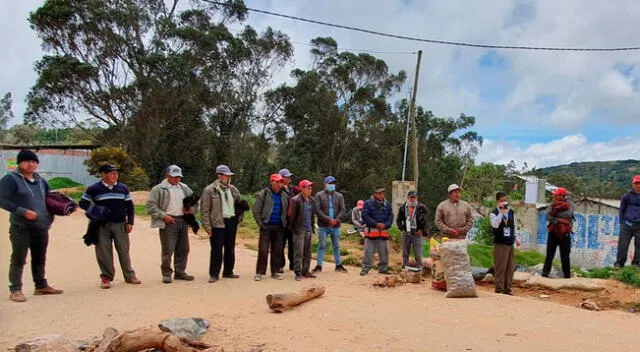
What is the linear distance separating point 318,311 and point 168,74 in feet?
94.5

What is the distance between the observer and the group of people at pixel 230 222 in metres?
7.04

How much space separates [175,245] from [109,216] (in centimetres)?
119

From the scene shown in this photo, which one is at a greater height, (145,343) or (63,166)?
(63,166)

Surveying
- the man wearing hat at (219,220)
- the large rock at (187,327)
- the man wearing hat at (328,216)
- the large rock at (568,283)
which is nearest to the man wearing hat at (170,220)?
the man wearing hat at (219,220)

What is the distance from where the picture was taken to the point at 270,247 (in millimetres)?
9289

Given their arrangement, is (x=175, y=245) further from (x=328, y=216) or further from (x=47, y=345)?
(x=47, y=345)

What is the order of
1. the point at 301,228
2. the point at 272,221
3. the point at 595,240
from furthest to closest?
the point at 595,240
the point at 301,228
the point at 272,221

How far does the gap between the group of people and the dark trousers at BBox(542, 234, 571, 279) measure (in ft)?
0.06

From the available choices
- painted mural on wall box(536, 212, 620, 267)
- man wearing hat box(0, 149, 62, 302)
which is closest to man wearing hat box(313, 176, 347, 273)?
man wearing hat box(0, 149, 62, 302)

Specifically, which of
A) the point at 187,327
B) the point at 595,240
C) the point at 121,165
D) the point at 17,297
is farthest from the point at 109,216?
the point at 121,165

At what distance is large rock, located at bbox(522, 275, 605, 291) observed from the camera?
8.99 m

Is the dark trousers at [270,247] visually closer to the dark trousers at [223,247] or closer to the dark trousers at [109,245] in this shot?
the dark trousers at [223,247]

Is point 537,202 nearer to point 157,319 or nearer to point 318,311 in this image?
point 318,311

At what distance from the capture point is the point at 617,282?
9172 mm
